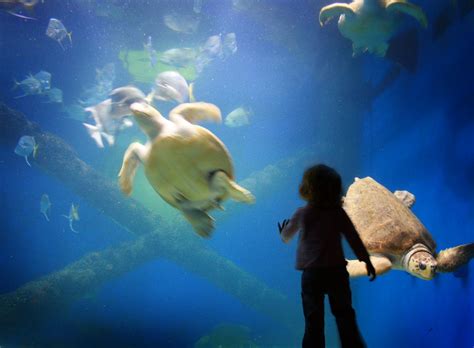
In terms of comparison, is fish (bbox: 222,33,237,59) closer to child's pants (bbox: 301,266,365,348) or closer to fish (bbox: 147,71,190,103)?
fish (bbox: 147,71,190,103)

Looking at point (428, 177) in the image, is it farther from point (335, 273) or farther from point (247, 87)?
point (247, 87)

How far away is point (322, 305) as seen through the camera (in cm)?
162

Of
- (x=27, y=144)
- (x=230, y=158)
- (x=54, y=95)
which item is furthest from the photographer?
(x=54, y=95)

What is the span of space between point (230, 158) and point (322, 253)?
106cm

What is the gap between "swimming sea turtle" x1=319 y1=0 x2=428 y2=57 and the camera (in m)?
4.73

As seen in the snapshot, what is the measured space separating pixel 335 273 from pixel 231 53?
10.2 m

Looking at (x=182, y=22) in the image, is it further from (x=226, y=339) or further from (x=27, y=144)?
(x=226, y=339)

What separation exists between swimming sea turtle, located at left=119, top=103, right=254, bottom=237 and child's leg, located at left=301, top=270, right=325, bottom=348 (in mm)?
668

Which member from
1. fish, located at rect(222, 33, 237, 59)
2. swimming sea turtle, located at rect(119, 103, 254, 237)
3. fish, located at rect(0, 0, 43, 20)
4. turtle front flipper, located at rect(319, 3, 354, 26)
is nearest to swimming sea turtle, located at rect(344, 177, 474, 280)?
swimming sea turtle, located at rect(119, 103, 254, 237)

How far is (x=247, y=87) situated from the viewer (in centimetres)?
1202

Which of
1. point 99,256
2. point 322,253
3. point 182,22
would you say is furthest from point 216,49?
point 322,253

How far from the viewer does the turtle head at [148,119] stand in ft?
7.45

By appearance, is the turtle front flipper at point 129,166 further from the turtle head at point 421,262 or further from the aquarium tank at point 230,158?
the turtle head at point 421,262

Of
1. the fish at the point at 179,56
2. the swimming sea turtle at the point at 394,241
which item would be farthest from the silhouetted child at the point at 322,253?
the fish at the point at 179,56
